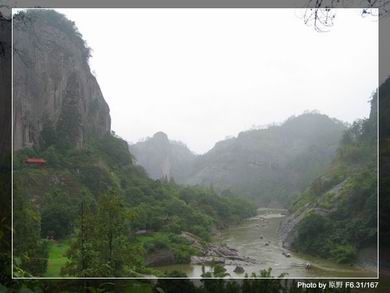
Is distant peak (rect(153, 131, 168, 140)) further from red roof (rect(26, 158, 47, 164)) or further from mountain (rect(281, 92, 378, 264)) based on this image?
mountain (rect(281, 92, 378, 264))

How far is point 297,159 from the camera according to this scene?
228cm

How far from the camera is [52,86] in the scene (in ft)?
7.91

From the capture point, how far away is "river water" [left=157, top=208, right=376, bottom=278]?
2.12 m

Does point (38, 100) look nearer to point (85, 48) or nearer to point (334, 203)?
point (85, 48)

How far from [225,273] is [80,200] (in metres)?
0.93

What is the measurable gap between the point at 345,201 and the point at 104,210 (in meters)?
1.39

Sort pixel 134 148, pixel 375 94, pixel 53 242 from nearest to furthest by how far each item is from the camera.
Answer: pixel 375 94
pixel 53 242
pixel 134 148

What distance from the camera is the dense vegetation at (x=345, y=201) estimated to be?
2.13 meters

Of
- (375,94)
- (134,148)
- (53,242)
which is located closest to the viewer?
(375,94)

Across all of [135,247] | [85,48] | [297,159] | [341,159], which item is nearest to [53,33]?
[85,48]

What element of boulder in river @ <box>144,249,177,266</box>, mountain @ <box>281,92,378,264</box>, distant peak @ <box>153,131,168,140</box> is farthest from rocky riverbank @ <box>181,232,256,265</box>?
distant peak @ <box>153,131,168,140</box>

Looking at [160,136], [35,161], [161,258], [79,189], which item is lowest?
[161,258]

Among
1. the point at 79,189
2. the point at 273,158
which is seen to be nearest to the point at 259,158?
the point at 273,158

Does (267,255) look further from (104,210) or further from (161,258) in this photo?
(104,210)
